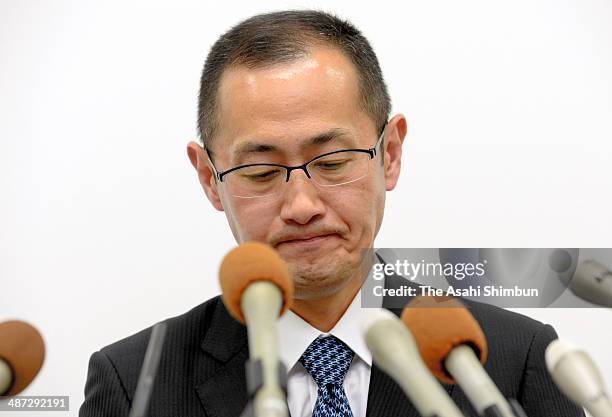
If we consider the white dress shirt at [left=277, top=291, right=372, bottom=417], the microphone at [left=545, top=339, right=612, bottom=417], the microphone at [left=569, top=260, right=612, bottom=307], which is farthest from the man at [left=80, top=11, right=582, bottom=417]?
the microphone at [left=545, top=339, right=612, bottom=417]

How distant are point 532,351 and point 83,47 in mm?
1270

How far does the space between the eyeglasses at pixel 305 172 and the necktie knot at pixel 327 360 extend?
0.29 m

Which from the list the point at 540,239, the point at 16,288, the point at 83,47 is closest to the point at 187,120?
the point at 83,47

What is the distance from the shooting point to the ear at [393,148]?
4.75ft

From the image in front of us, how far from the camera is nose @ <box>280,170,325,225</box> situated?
1200 mm

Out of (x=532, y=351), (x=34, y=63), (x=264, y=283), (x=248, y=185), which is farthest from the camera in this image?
(x=34, y=63)

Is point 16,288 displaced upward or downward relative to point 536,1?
downward

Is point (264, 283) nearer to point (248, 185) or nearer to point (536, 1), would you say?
point (248, 185)

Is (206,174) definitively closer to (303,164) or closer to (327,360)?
(303,164)

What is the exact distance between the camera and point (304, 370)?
1.33m

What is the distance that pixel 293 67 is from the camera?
4.26 feet

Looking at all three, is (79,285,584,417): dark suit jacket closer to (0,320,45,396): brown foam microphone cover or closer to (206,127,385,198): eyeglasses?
(206,127,385,198): eyeglasses

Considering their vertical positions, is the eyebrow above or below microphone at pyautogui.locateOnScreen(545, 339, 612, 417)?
above

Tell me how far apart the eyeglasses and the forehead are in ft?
0.13
